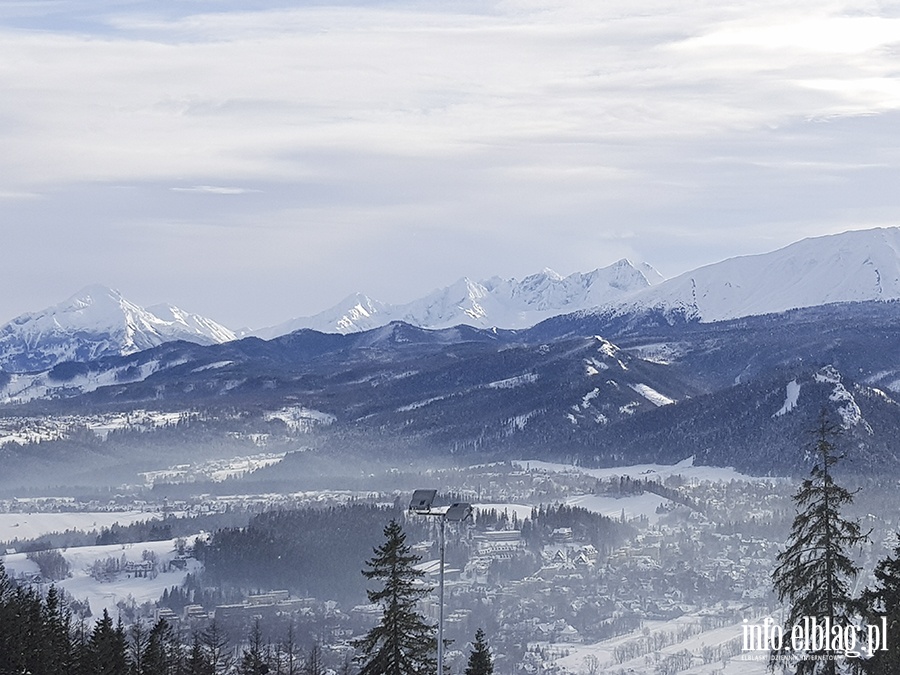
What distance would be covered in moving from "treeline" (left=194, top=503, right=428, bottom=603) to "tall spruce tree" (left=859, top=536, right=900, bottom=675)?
120m

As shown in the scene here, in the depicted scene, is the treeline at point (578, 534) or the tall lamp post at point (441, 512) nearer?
the tall lamp post at point (441, 512)

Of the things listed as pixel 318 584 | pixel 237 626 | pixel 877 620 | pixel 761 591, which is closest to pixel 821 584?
pixel 877 620

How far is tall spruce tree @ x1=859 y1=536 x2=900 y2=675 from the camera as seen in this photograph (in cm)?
3822

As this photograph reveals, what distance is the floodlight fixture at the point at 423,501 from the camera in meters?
38.1

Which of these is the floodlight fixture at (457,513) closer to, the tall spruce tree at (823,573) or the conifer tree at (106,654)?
the tall spruce tree at (823,573)

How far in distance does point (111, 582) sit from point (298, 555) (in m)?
23.7

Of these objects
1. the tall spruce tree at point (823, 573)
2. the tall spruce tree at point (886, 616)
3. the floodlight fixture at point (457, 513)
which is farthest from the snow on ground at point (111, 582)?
the floodlight fixture at point (457, 513)

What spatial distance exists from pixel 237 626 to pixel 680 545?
7010 cm

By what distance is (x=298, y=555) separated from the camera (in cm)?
18250

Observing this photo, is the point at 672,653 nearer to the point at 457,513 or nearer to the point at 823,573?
the point at 823,573

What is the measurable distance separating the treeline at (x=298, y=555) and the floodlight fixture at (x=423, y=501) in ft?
402

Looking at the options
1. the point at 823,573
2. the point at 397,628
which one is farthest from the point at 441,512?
the point at 823,573

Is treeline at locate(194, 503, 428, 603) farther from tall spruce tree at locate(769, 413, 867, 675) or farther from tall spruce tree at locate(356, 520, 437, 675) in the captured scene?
tall spruce tree at locate(769, 413, 867, 675)

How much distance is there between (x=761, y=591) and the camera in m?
158
